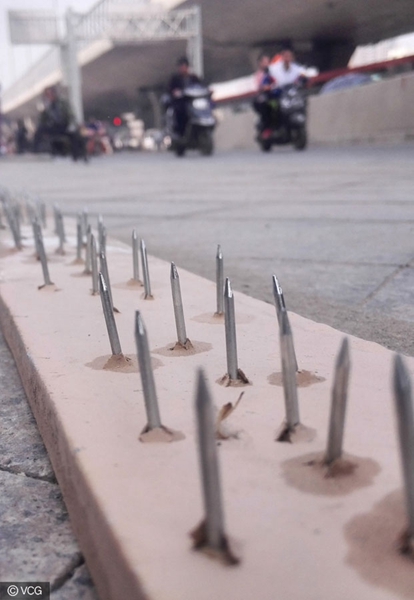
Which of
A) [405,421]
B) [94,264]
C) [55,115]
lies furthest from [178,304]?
[55,115]

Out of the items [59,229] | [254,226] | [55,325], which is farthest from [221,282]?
[254,226]

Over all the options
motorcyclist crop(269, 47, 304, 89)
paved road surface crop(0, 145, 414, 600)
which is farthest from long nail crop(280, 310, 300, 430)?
motorcyclist crop(269, 47, 304, 89)

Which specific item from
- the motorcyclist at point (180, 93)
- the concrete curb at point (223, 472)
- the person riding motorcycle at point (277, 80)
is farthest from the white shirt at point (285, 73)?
the concrete curb at point (223, 472)

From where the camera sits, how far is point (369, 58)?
29.3 m

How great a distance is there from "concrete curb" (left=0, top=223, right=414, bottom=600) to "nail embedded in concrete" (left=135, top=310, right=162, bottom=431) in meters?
0.03

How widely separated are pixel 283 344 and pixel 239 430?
0.12m

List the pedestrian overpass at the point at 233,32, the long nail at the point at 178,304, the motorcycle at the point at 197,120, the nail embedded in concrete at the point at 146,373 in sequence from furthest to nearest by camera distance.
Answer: the pedestrian overpass at the point at 233,32 < the motorcycle at the point at 197,120 < the long nail at the point at 178,304 < the nail embedded in concrete at the point at 146,373

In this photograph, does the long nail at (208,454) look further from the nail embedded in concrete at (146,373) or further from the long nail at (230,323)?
the long nail at (230,323)

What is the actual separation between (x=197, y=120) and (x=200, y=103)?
1.00 ft

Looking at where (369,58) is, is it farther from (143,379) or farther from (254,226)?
(143,379)

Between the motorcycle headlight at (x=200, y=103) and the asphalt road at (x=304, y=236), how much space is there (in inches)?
265

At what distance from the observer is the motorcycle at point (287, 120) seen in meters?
10.8

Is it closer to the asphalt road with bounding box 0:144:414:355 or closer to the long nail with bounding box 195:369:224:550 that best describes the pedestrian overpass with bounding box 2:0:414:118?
the asphalt road with bounding box 0:144:414:355

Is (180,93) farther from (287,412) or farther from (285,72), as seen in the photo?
(287,412)
